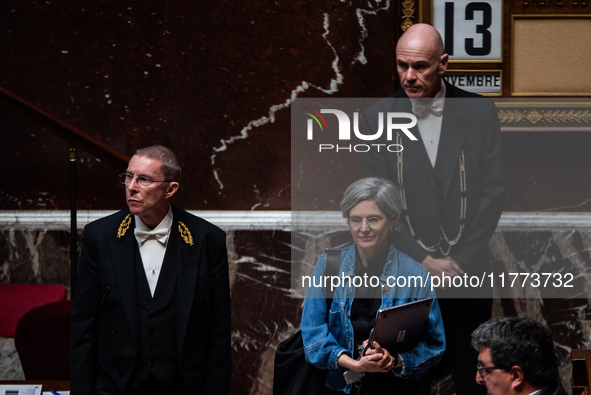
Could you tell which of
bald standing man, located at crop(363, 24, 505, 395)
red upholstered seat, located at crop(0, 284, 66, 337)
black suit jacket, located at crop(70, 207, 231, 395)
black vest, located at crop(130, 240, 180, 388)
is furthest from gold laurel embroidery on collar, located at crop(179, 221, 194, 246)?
red upholstered seat, located at crop(0, 284, 66, 337)

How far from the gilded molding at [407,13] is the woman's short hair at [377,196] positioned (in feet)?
4.16

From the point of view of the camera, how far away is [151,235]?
3820 mm

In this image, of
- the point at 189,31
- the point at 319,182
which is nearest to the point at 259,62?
the point at 189,31

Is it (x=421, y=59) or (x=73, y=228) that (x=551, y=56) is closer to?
(x=421, y=59)

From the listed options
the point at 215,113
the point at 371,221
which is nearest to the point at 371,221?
the point at 371,221

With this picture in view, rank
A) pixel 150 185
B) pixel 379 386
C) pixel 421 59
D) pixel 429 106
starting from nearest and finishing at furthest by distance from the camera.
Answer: pixel 150 185, pixel 379 386, pixel 421 59, pixel 429 106

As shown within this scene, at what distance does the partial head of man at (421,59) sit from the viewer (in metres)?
4.40

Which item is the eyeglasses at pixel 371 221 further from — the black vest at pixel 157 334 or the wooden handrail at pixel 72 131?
the wooden handrail at pixel 72 131

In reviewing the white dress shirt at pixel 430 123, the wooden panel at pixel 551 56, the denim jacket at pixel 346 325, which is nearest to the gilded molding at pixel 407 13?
the wooden panel at pixel 551 56

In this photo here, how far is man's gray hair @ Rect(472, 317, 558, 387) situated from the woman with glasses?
660 mm

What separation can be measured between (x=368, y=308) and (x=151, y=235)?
1002 millimetres

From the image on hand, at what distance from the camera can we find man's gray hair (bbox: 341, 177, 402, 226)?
414 centimetres

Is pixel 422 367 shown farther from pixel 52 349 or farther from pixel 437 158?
pixel 52 349

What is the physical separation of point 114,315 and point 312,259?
1.61 metres
